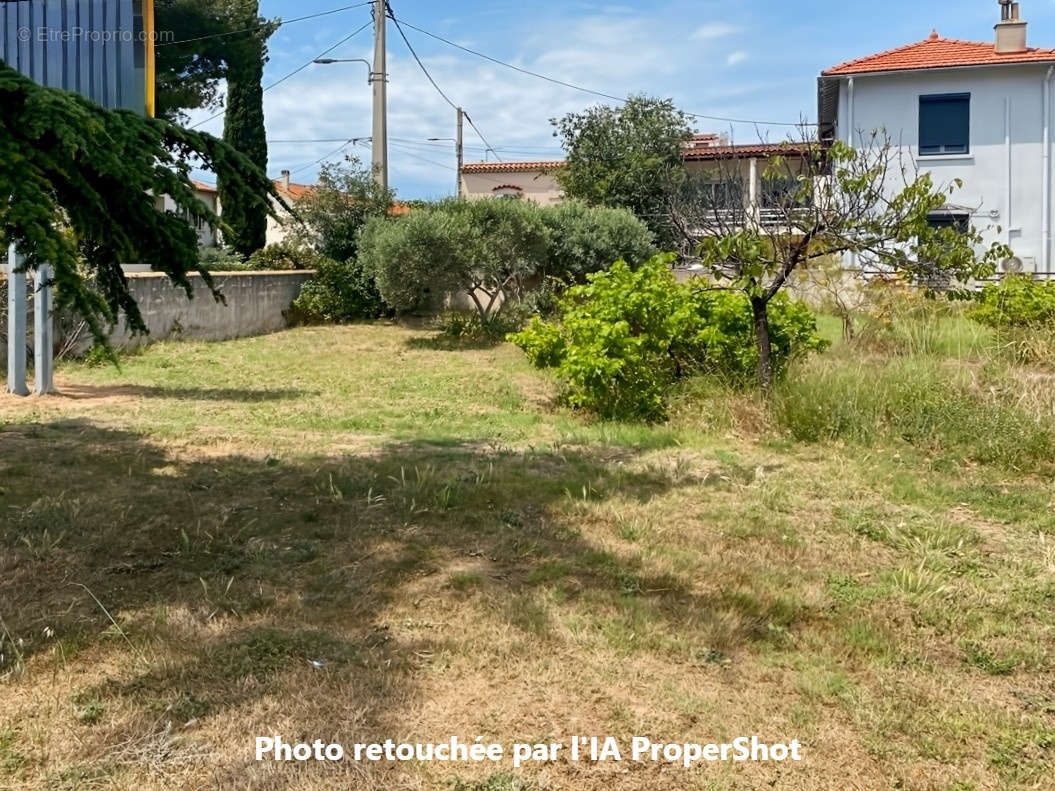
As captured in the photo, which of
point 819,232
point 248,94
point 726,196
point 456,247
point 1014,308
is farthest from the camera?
point 248,94

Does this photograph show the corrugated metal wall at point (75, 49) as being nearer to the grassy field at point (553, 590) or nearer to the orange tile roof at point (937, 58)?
the grassy field at point (553, 590)

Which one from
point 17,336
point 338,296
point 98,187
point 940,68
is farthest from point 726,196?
point 940,68

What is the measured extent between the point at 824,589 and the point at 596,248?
48.1 ft

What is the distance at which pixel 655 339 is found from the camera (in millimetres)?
8727

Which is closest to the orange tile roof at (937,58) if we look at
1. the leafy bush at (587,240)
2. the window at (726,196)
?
the leafy bush at (587,240)

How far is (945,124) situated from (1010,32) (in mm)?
2590

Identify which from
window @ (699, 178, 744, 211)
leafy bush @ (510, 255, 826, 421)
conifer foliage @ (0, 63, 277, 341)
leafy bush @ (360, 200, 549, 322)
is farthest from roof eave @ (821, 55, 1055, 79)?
conifer foliage @ (0, 63, 277, 341)

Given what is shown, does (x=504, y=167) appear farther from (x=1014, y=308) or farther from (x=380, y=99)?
(x=1014, y=308)

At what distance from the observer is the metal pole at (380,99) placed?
67.7ft

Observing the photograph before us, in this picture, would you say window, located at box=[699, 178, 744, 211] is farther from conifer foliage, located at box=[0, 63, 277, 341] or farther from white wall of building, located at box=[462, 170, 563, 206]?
white wall of building, located at box=[462, 170, 563, 206]

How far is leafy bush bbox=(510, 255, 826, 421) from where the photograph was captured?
8.48m

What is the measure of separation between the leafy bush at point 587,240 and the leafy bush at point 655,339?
910 centimetres

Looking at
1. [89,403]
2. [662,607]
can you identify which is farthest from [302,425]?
[662,607]

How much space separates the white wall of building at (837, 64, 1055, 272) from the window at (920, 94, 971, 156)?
0.52ft
